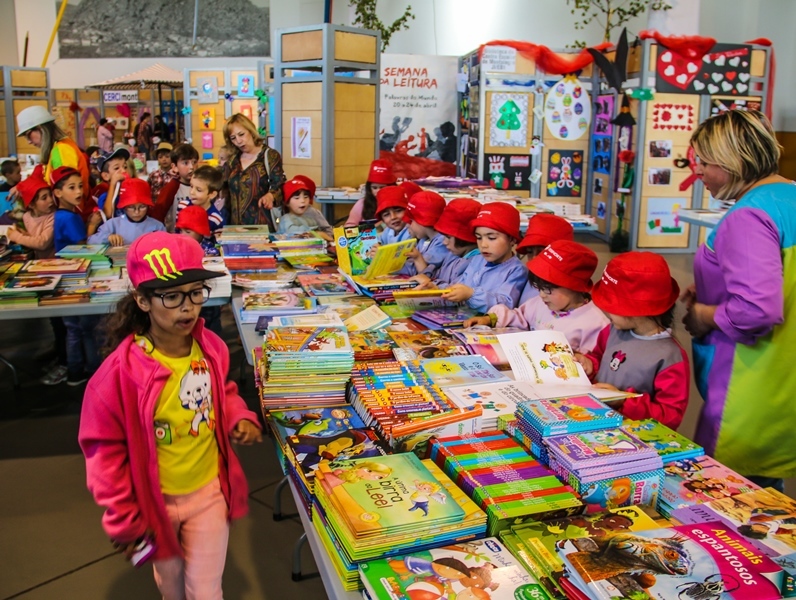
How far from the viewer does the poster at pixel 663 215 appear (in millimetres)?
8688

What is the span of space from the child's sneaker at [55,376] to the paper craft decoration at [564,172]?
623 cm

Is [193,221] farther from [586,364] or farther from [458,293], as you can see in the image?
[586,364]

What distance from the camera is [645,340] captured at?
2.40 metres

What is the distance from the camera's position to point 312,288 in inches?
143

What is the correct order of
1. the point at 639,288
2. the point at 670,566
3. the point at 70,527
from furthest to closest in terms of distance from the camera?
1. the point at 70,527
2. the point at 639,288
3. the point at 670,566

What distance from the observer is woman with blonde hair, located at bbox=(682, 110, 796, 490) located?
2143mm

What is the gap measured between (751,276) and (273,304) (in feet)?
6.39

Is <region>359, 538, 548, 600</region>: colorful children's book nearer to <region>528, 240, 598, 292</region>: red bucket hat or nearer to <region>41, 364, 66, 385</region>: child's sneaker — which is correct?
<region>528, 240, 598, 292</region>: red bucket hat

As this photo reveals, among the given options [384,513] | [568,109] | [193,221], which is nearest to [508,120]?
[568,109]

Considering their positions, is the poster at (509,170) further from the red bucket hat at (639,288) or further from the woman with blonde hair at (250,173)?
the red bucket hat at (639,288)

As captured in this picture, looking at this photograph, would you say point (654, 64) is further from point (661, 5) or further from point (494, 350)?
point (494, 350)

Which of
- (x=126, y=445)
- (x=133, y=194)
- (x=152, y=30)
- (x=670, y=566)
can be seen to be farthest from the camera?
(x=152, y=30)

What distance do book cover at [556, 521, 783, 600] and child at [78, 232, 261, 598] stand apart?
1.00 meters

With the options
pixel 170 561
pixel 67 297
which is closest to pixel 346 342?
pixel 170 561
